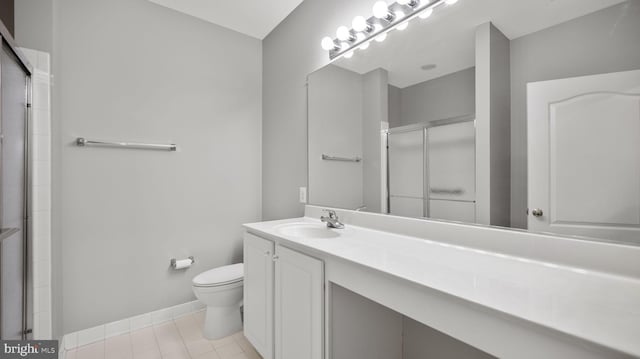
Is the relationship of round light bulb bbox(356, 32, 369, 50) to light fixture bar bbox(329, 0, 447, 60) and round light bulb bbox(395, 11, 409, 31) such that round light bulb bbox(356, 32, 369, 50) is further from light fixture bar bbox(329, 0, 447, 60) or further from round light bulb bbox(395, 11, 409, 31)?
round light bulb bbox(395, 11, 409, 31)

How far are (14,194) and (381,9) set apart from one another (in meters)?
2.00

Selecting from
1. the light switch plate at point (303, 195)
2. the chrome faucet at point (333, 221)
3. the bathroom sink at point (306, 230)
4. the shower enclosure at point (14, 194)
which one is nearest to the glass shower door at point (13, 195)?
the shower enclosure at point (14, 194)

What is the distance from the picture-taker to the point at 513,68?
3.25 ft

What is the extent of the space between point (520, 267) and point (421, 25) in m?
1.16

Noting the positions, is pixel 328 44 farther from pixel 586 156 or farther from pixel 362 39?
pixel 586 156

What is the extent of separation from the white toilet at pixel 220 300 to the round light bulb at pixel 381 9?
1.85 metres

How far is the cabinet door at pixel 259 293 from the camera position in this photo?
54.4 inches

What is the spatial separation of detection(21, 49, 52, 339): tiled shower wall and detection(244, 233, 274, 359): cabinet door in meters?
1.08

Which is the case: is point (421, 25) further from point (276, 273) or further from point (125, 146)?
point (125, 146)

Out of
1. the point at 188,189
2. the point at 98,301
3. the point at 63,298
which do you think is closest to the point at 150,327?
the point at 98,301

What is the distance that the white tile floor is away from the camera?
1647 mm

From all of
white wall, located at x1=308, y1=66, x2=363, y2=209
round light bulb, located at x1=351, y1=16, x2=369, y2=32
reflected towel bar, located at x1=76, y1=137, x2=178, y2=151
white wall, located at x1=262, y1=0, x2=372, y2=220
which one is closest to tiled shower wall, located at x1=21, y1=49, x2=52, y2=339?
reflected towel bar, located at x1=76, y1=137, x2=178, y2=151

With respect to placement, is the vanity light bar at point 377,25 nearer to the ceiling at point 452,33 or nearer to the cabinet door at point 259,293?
the ceiling at point 452,33

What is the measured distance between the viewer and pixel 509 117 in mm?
999
